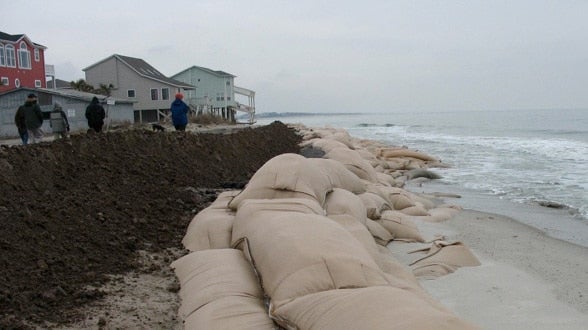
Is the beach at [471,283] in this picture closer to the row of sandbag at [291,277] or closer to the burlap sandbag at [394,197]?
the row of sandbag at [291,277]

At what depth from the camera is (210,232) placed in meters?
4.07

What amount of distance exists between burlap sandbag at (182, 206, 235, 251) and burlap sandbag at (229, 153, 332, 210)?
0.92 feet

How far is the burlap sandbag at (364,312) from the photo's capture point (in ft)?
6.32

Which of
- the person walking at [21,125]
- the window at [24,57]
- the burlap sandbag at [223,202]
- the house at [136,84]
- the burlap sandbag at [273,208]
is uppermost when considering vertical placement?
the window at [24,57]

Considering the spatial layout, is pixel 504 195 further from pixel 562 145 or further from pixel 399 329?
pixel 562 145

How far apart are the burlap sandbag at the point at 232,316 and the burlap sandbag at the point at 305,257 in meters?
0.11

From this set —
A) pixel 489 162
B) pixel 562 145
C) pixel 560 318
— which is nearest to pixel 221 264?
pixel 560 318

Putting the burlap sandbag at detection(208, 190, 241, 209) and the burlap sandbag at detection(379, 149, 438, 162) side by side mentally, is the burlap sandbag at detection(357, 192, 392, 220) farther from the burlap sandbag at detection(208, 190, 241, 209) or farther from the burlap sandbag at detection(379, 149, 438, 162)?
the burlap sandbag at detection(379, 149, 438, 162)

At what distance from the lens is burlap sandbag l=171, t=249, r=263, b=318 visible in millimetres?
2844

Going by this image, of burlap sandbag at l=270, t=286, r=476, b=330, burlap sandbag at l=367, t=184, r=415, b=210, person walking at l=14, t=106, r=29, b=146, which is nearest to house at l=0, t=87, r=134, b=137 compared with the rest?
person walking at l=14, t=106, r=29, b=146

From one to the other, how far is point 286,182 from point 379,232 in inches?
51.8

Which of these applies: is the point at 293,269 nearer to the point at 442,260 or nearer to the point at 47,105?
the point at 442,260

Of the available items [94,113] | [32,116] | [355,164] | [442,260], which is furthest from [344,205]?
[94,113]

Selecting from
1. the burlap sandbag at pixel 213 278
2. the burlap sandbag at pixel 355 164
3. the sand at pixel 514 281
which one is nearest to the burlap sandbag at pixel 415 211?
the sand at pixel 514 281
